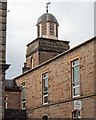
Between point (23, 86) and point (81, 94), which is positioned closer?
point (81, 94)

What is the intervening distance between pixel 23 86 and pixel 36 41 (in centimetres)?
852

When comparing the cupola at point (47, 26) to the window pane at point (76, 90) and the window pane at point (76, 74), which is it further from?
the window pane at point (76, 90)

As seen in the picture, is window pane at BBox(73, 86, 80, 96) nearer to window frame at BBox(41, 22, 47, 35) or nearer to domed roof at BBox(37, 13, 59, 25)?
window frame at BBox(41, 22, 47, 35)

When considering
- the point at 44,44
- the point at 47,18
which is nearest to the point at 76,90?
the point at 44,44

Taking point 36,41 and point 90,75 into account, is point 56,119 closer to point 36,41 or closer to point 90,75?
point 90,75

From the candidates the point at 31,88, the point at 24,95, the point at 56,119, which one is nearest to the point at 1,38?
the point at 56,119

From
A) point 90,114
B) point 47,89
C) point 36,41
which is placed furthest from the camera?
point 36,41

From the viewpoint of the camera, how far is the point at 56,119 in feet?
92.2

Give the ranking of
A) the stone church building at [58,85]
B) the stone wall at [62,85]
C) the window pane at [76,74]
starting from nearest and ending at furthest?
the stone wall at [62,85], the stone church building at [58,85], the window pane at [76,74]

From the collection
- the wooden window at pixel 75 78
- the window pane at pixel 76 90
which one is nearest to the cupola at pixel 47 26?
the wooden window at pixel 75 78

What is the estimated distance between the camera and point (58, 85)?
92.2 feet

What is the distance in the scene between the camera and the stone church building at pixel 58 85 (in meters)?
23.9

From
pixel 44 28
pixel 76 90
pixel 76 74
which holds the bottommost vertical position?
pixel 76 90

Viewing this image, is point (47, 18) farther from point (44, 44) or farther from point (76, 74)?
point (76, 74)
